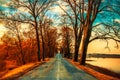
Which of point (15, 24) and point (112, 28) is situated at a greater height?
point (15, 24)

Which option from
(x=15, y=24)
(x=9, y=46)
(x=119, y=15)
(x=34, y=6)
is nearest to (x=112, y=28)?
(x=119, y=15)

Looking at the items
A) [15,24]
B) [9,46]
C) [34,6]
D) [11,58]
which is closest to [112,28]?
[34,6]

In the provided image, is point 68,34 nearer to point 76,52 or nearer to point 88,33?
point 76,52

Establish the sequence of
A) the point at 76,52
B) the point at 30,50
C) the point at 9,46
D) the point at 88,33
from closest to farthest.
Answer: the point at 88,33, the point at 76,52, the point at 9,46, the point at 30,50

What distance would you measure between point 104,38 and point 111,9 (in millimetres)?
4094

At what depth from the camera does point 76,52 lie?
57281mm

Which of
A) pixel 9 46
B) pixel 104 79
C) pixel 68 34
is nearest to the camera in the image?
pixel 104 79

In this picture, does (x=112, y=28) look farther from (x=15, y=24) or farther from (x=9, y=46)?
(x=9, y=46)

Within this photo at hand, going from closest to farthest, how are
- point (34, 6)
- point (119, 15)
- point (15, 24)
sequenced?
point (119, 15) → point (34, 6) → point (15, 24)

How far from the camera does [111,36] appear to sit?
34.1 metres

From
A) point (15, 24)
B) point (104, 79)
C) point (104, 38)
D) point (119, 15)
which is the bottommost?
point (104, 79)

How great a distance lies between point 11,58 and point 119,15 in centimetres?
7423

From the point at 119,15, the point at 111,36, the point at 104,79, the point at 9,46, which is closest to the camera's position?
the point at 104,79

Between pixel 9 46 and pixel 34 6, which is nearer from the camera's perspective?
pixel 34 6
